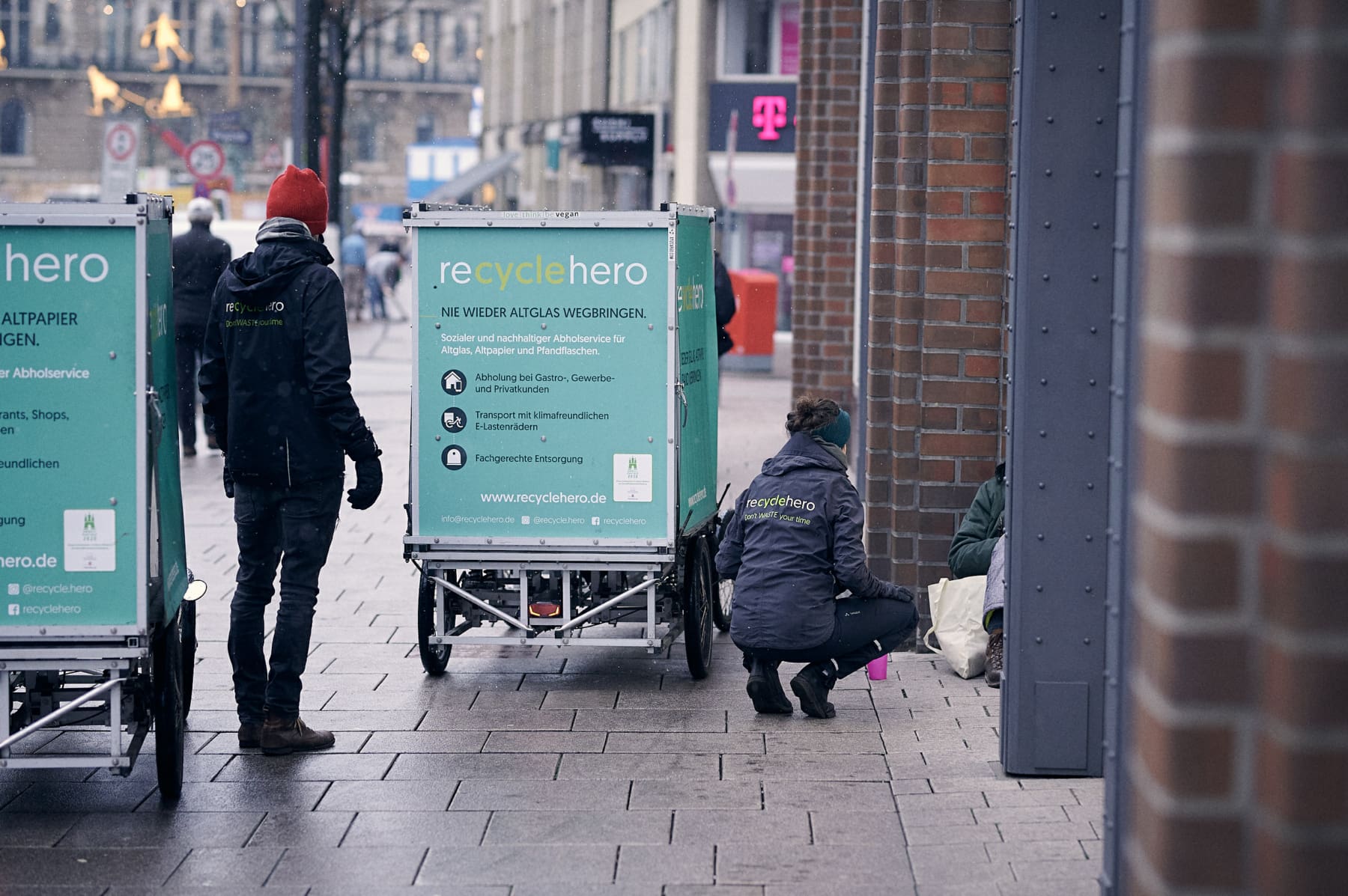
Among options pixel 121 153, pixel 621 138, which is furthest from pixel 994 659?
pixel 621 138

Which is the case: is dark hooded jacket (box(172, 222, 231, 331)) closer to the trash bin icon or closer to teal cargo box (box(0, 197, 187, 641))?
the trash bin icon

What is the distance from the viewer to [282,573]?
6207 millimetres

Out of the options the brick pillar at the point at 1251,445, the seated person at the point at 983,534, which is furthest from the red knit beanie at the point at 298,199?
the brick pillar at the point at 1251,445

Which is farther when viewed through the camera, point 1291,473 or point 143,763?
point 143,763

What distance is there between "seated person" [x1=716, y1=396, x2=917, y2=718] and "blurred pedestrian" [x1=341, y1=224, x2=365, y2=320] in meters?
27.4

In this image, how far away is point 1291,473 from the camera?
181cm

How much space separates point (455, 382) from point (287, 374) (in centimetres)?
117

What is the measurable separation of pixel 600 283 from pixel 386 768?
6.88 ft

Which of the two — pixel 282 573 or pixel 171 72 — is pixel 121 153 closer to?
pixel 282 573

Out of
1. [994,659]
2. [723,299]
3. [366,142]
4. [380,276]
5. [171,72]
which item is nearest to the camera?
[994,659]

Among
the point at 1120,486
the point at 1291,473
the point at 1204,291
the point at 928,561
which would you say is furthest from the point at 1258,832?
the point at 928,561

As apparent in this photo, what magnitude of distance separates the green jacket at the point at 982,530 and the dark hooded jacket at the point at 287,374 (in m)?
2.75

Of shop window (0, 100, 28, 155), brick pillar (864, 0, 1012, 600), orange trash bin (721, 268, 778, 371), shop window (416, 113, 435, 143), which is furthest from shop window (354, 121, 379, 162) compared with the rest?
brick pillar (864, 0, 1012, 600)

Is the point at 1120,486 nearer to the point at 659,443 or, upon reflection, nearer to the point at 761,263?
the point at 659,443
